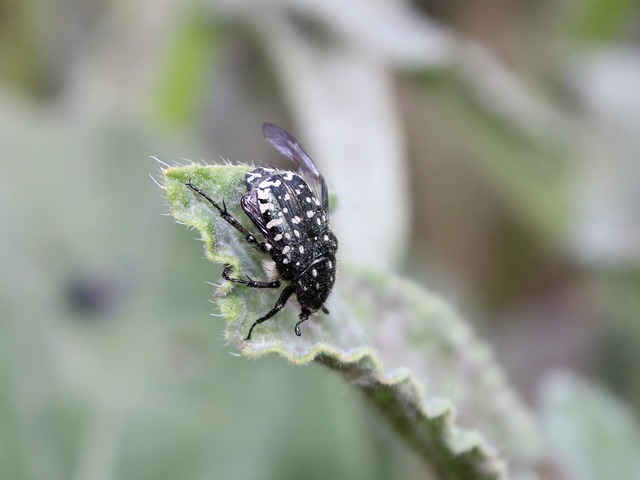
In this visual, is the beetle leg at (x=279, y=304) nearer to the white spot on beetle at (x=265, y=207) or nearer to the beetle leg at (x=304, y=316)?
the beetle leg at (x=304, y=316)

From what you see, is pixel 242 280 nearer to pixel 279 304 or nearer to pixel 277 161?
pixel 279 304

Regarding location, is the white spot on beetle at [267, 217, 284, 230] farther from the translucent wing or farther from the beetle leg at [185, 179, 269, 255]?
the translucent wing

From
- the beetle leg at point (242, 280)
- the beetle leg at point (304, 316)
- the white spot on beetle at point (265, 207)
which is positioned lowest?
the beetle leg at point (242, 280)

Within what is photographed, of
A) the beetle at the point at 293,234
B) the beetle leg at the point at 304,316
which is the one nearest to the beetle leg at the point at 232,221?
the beetle at the point at 293,234

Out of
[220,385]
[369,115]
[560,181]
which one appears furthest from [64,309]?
[560,181]

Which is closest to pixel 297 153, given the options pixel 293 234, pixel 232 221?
pixel 293 234

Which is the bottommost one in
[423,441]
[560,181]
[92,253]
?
[423,441]

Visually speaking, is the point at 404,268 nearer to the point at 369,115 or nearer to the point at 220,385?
the point at 369,115
